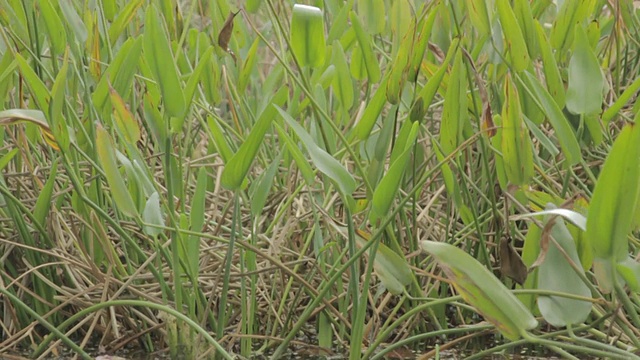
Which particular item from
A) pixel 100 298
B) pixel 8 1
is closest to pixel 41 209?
pixel 100 298

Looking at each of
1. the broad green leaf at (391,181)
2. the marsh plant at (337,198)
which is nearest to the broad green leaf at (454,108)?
the marsh plant at (337,198)

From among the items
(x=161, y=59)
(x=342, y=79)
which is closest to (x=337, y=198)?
(x=342, y=79)

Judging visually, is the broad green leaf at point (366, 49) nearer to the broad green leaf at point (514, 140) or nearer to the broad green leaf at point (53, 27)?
the broad green leaf at point (514, 140)

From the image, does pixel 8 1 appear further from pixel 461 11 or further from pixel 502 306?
pixel 502 306

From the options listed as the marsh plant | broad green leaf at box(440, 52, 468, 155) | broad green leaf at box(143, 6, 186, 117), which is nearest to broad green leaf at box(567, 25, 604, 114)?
the marsh plant

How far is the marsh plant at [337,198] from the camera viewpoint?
962 mm

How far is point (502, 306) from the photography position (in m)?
0.84

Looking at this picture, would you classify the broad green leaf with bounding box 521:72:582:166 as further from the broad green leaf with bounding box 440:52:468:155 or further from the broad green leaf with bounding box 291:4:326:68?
the broad green leaf with bounding box 291:4:326:68

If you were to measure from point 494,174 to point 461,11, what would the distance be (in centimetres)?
25

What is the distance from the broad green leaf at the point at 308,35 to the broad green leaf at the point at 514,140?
0.76ft

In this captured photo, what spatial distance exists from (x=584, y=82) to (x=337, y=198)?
20.6 inches

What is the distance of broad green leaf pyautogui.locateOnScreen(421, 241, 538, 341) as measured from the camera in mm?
831

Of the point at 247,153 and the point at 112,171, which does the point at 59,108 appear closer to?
the point at 112,171

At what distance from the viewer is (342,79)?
135 cm
